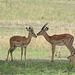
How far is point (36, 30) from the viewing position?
28.1 metres

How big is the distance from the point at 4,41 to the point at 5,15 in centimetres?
1881

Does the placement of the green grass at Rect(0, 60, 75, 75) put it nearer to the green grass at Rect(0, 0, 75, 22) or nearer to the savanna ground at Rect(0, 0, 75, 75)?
the savanna ground at Rect(0, 0, 75, 75)

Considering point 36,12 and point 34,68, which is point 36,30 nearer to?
point 36,12

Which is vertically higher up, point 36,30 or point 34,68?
point 36,30

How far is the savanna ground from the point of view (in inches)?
500

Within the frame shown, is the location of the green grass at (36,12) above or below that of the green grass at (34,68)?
above

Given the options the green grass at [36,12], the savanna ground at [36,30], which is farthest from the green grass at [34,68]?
the green grass at [36,12]

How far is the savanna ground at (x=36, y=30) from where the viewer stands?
1270 cm

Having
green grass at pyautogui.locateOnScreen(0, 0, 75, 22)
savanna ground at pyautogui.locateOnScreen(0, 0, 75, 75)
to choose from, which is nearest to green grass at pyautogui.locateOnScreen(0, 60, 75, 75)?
savanna ground at pyautogui.locateOnScreen(0, 0, 75, 75)

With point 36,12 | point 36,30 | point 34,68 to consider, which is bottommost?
point 34,68

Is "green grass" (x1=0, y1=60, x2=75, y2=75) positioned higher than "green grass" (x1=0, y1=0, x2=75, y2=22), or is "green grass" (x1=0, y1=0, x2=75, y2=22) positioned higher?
"green grass" (x1=0, y1=0, x2=75, y2=22)

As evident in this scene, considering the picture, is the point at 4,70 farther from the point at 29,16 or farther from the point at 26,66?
the point at 29,16

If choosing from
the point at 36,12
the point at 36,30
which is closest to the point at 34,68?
the point at 36,30

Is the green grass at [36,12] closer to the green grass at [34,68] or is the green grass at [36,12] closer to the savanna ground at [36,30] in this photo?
the savanna ground at [36,30]
